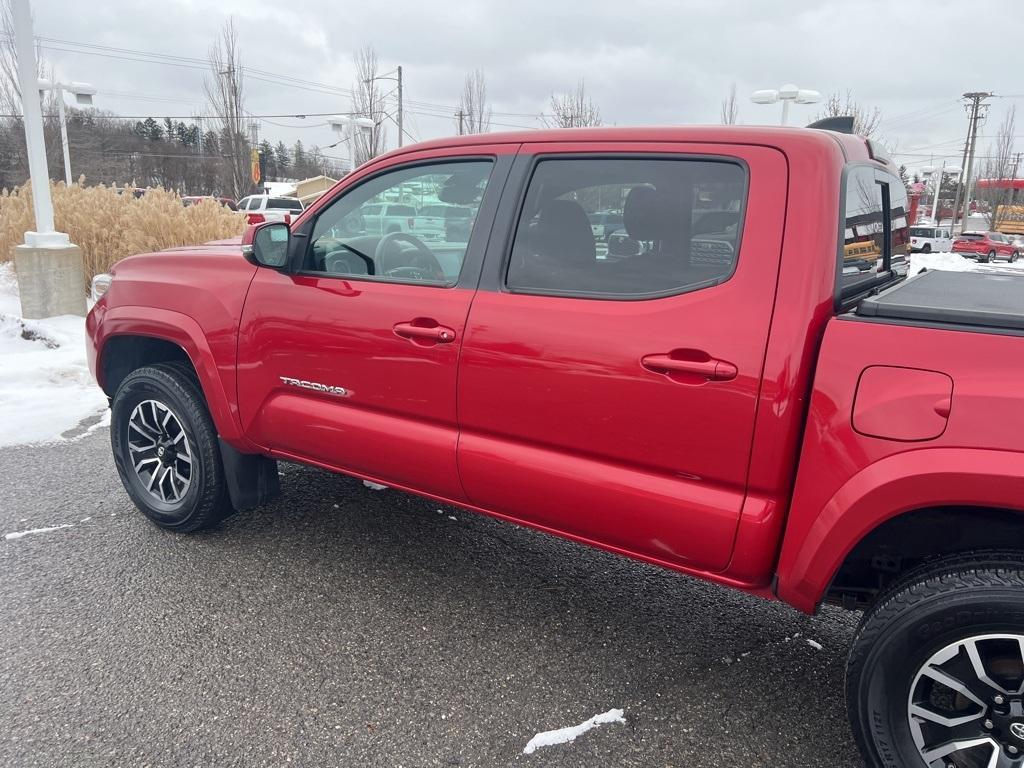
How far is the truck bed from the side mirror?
7.40 ft

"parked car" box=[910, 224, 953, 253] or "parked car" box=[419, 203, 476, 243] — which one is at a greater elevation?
"parked car" box=[419, 203, 476, 243]

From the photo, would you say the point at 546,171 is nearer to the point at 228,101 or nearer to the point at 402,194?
the point at 402,194

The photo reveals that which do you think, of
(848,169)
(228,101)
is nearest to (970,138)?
(228,101)

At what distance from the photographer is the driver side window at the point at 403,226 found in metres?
2.82

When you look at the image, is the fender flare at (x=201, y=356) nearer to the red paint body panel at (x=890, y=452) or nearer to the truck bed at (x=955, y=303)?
the red paint body panel at (x=890, y=452)

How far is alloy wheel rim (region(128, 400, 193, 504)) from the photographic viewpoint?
142 inches

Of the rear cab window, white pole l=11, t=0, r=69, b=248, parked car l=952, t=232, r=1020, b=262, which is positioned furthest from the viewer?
parked car l=952, t=232, r=1020, b=262

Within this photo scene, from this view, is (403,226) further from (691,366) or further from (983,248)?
(983,248)

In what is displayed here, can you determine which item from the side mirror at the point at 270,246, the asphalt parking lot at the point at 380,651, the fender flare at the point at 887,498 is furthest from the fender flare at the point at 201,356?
the fender flare at the point at 887,498

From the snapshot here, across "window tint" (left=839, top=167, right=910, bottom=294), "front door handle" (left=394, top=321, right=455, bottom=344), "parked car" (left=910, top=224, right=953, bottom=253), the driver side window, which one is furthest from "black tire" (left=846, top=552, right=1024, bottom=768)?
"parked car" (left=910, top=224, right=953, bottom=253)

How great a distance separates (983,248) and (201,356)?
132 feet

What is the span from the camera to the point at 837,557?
2025 mm

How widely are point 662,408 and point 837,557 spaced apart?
0.62 meters

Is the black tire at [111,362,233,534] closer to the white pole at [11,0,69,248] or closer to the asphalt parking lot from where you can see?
the asphalt parking lot
